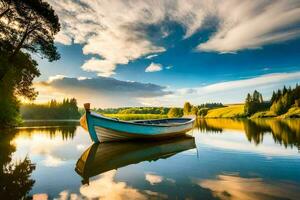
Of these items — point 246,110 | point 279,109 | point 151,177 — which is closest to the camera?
point 151,177

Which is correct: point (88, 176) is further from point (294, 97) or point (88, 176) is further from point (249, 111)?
point (249, 111)

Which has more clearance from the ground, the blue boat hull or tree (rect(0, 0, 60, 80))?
tree (rect(0, 0, 60, 80))

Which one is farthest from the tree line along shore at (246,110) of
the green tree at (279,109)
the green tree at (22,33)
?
the green tree at (22,33)

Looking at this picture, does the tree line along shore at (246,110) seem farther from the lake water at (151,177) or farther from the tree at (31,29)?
the lake water at (151,177)

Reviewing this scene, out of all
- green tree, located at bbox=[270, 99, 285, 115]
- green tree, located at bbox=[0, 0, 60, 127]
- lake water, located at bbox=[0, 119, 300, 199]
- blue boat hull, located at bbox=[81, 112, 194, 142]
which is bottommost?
lake water, located at bbox=[0, 119, 300, 199]

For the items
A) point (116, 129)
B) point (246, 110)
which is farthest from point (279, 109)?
point (116, 129)

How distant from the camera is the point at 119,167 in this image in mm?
11719

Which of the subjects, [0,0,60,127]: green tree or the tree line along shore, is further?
the tree line along shore

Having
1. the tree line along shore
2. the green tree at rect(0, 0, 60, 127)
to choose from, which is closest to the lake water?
the green tree at rect(0, 0, 60, 127)

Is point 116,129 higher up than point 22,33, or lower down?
lower down

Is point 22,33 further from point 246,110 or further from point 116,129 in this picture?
point 246,110

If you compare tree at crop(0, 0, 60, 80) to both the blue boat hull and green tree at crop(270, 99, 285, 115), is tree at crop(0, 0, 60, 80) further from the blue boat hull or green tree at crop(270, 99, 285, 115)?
green tree at crop(270, 99, 285, 115)

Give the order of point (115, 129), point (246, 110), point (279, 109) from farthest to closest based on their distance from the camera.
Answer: point (246, 110)
point (279, 109)
point (115, 129)

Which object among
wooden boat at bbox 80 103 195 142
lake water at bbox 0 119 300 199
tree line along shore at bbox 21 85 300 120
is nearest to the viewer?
lake water at bbox 0 119 300 199
